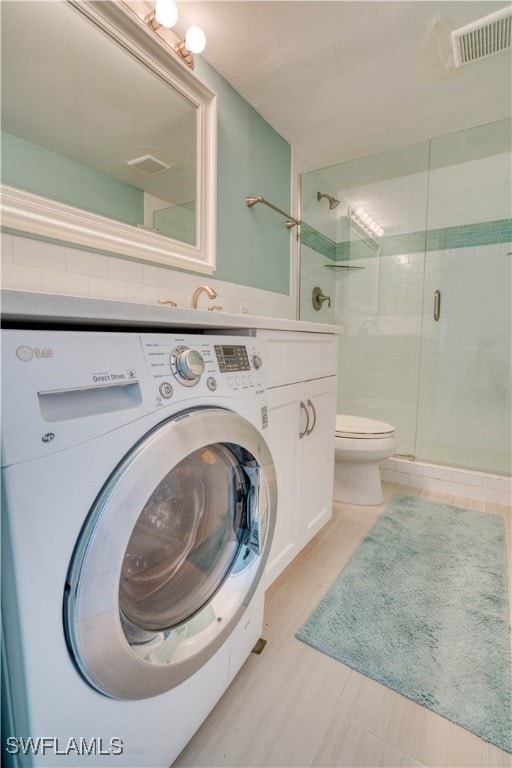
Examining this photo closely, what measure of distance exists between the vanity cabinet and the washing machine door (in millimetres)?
217

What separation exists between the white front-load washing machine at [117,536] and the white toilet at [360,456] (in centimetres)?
112

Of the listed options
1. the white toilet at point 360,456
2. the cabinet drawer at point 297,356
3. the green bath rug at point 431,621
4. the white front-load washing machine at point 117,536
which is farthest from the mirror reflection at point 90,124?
the green bath rug at point 431,621

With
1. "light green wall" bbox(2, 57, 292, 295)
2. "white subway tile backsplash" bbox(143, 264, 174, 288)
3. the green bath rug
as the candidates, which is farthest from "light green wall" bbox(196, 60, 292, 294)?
the green bath rug

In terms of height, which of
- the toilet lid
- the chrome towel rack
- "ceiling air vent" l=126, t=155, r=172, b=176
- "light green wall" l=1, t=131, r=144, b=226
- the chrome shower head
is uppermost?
the chrome shower head

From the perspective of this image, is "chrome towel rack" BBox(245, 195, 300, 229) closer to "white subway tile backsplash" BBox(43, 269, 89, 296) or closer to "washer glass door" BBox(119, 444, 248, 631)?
"white subway tile backsplash" BBox(43, 269, 89, 296)

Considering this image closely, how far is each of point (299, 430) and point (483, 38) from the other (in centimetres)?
177

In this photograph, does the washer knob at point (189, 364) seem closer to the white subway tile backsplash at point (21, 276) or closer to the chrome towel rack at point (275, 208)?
the white subway tile backsplash at point (21, 276)

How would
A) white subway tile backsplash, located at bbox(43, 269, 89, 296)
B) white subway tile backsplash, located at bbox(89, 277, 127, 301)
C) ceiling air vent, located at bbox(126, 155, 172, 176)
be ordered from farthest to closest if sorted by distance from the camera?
1. ceiling air vent, located at bbox(126, 155, 172, 176)
2. white subway tile backsplash, located at bbox(89, 277, 127, 301)
3. white subway tile backsplash, located at bbox(43, 269, 89, 296)

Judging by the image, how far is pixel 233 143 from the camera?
169 cm

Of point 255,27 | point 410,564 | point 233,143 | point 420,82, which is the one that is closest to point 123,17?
point 255,27

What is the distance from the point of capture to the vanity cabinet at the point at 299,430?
108 cm

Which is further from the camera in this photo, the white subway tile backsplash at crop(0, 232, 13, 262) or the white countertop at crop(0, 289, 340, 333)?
the white subway tile backsplash at crop(0, 232, 13, 262)

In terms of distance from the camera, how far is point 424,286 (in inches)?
103

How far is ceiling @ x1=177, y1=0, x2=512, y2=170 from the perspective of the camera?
1.33 m
